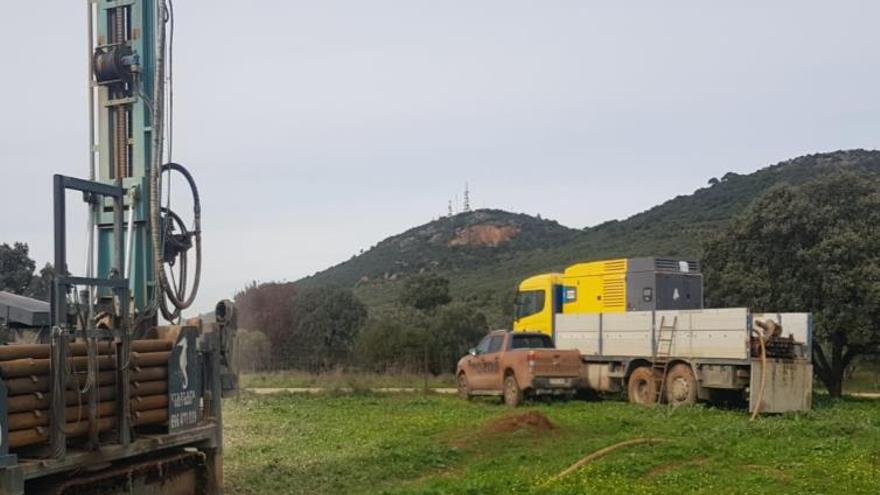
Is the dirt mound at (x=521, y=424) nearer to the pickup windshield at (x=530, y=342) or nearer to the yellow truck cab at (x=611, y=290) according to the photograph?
the pickup windshield at (x=530, y=342)

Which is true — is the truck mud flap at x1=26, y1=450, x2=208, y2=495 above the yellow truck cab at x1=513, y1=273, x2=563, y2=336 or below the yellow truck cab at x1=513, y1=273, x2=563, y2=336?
below

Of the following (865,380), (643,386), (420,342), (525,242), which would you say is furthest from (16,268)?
(525,242)

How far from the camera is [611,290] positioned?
24234mm

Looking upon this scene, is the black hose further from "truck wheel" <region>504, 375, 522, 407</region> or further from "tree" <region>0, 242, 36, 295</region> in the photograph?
"tree" <region>0, 242, 36, 295</region>

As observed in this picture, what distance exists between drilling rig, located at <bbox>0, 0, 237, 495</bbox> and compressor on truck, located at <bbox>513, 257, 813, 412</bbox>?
12.7 metres

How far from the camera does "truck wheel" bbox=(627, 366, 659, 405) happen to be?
20.9 metres

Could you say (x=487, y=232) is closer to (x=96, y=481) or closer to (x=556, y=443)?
(x=556, y=443)

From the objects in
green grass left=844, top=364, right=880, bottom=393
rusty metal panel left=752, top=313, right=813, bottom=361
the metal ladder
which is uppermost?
rusty metal panel left=752, top=313, right=813, bottom=361

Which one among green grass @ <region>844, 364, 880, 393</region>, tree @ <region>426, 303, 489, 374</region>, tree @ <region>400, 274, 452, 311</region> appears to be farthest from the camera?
tree @ <region>400, 274, 452, 311</region>

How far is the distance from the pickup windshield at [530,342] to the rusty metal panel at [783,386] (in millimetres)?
5275

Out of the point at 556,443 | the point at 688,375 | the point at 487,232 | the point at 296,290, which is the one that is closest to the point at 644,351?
the point at 688,375

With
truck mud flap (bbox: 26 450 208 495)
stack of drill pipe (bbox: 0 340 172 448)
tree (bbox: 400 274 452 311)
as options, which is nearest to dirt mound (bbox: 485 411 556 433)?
truck mud flap (bbox: 26 450 208 495)

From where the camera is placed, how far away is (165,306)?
9.01m

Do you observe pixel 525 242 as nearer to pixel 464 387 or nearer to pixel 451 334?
pixel 451 334
